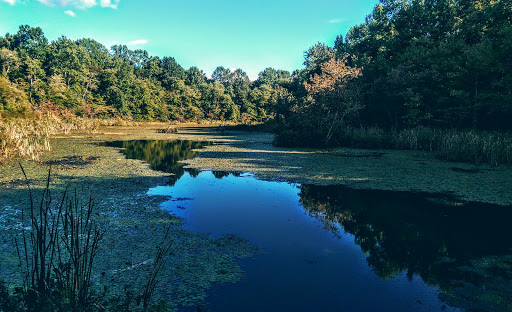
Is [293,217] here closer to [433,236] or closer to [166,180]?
[433,236]

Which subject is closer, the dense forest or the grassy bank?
the grassy bank

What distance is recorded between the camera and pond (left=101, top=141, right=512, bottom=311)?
2797mm

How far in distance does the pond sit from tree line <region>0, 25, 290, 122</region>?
43.6 feet

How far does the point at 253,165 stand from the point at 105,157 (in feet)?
16.7

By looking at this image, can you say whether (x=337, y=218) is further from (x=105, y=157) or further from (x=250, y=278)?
(x=105, y=157)

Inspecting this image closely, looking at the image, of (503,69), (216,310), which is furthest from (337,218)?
(503,69)

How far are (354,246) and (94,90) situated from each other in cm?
4481

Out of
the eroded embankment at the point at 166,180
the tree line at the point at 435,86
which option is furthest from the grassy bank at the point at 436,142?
the eroded embankment at the point at 166,180

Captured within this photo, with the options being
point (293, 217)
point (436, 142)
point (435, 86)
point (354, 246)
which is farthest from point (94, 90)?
point (354, 246)

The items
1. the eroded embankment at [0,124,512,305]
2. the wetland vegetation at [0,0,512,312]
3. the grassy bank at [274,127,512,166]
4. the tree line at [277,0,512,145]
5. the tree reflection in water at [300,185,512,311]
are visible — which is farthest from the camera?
the tree line at [277,0,512,145]

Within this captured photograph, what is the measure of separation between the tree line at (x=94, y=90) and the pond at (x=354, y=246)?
13.3 metres

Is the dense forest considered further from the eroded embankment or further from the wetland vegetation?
the eroded embankment

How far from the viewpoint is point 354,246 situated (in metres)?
4.02

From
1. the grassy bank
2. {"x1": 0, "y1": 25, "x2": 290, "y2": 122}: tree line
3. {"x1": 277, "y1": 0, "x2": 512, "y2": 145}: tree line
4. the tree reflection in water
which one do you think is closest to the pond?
the tree reflection in water
